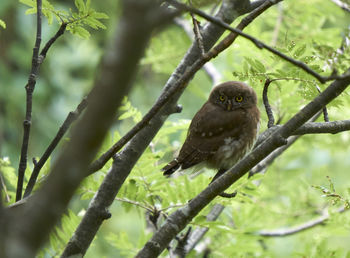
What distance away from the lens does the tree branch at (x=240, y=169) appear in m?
1.57

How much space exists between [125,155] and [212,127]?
804 millimetres

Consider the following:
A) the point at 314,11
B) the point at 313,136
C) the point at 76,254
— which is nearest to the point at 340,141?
the point at 313,136

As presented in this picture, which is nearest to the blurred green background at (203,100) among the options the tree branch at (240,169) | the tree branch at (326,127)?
the tree branch at (240,169)

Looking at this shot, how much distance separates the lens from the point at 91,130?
2.77 feet

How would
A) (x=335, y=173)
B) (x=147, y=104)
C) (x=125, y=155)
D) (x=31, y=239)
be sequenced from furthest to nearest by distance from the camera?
(x=147, y=104)
(x=335, y=173)
(x=125, y=155)
(x=31, y=239)

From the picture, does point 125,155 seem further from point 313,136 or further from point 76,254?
point 313,136

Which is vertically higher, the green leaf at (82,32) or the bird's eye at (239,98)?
the bird's eye at (239,98)

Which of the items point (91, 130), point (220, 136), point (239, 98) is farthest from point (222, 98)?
point (91, 130)

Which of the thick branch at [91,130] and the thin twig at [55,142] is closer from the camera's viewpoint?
the thick branch at [91,130]

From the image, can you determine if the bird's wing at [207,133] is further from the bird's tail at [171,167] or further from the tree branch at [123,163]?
the tree branch at [123,163]

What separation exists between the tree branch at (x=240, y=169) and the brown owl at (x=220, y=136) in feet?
2.23

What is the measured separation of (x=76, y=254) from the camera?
177 centimetres

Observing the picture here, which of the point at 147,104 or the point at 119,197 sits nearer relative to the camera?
the point at 119,197

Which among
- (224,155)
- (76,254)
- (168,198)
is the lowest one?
(76,254)
